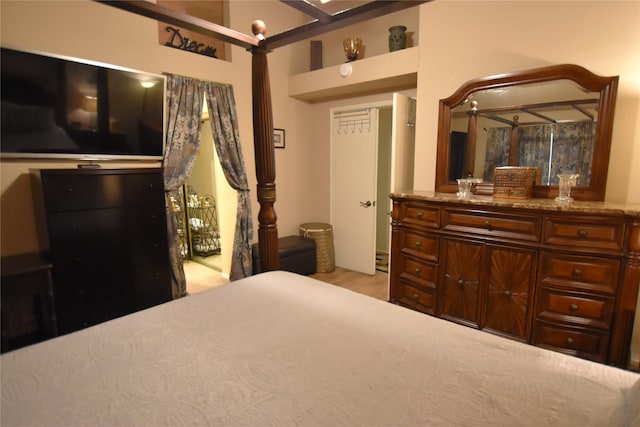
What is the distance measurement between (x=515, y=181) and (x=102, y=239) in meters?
3.13

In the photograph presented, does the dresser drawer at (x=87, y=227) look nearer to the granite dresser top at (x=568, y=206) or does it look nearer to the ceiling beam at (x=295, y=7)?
the ceiling beam at (x=295, y=7)

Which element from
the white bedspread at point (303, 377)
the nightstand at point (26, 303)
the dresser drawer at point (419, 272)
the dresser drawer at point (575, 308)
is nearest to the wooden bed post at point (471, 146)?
the dresser drawer at point (419, 272)

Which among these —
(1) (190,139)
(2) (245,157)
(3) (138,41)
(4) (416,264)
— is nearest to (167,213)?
(1) (190,139)

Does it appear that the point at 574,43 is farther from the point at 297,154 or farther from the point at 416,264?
the point at 297,154

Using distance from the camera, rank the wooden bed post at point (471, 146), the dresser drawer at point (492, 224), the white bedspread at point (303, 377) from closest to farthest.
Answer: the white bedspread at point (303, 377) < the dresser drawer at point (492, 224) < the wooden bed post at point (471, 146)

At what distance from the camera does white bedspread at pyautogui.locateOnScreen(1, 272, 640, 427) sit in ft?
2.48

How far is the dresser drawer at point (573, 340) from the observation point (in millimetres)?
1854

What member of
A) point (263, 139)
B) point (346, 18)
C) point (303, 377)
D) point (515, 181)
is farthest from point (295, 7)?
point (515, 181)

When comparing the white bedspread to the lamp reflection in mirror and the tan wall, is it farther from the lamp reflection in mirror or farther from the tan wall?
the tan wall

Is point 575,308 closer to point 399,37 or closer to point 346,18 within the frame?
point 346,18

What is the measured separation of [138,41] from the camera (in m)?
2.86

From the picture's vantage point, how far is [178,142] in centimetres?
314

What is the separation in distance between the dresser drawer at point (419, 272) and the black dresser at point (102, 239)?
204 cm

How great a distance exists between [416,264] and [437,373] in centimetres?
171
